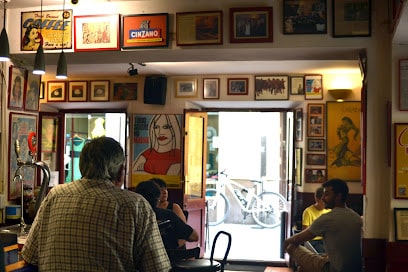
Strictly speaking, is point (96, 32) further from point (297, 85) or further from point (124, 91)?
point (297, 85)

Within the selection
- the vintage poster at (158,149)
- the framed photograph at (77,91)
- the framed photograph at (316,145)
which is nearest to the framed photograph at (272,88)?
the framed photograph at (316,145)

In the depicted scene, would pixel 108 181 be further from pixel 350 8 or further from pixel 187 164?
pixel 187 164

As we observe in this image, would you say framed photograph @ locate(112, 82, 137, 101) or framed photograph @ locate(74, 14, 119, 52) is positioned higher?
framed photograph @ locate(74, 14, 119, 52)

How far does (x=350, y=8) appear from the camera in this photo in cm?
406

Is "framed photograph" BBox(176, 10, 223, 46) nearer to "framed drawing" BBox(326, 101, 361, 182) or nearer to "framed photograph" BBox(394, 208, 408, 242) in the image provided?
"framed photograph" BBox(394, 208, 408, 242)

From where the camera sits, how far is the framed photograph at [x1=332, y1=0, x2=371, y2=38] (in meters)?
4.04

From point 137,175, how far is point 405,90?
3.87 metres

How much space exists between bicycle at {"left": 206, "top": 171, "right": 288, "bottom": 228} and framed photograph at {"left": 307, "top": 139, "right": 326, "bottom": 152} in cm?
364

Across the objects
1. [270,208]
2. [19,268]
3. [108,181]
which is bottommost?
[270,208]

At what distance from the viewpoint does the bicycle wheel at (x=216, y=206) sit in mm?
10359

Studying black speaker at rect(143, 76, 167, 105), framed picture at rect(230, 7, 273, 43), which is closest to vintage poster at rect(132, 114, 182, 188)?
black speaker at rect(143, 76, 167, 105)

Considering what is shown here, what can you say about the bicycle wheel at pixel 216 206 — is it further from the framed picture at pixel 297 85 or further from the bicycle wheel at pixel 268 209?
the framed picture at pixel 297 85

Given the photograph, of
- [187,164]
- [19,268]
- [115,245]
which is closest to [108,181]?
[115,245]

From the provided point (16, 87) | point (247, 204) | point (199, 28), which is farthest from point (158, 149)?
point (247, 204)
